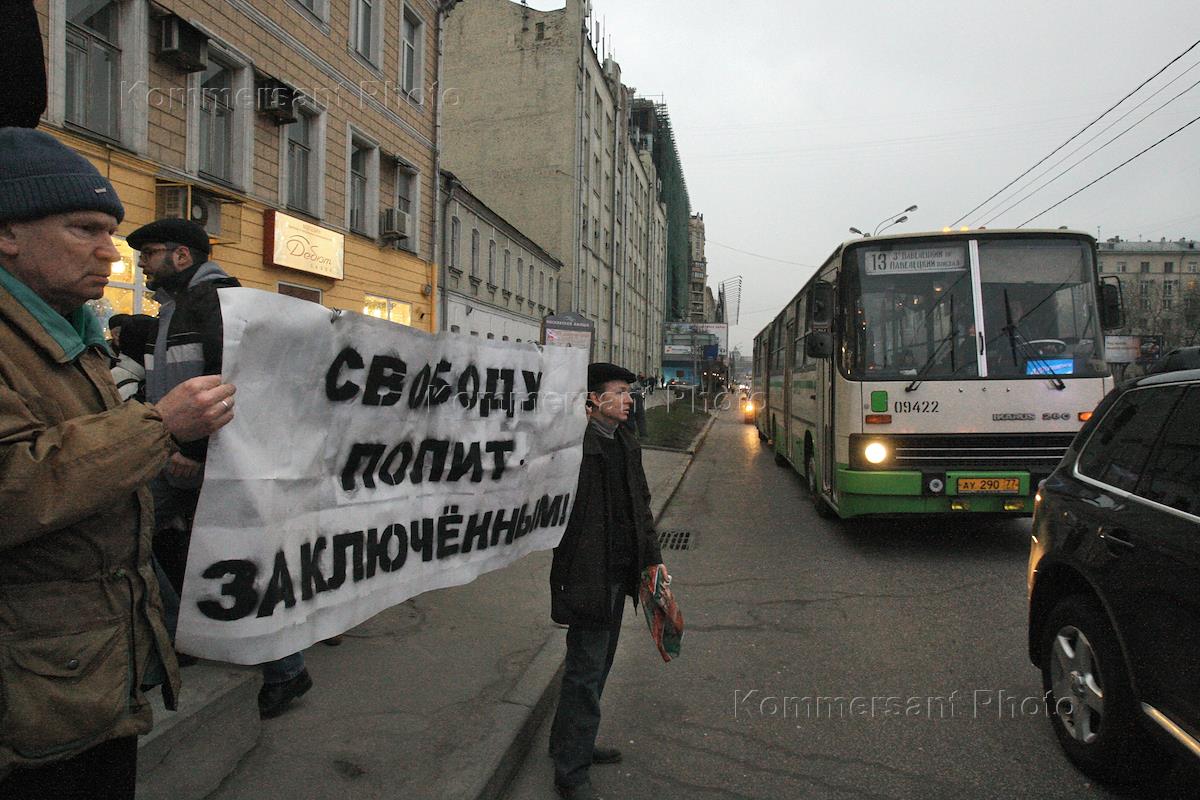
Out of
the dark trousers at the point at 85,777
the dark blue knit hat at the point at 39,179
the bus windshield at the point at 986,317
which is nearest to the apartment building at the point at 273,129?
the bus windshield at the point at 986,317

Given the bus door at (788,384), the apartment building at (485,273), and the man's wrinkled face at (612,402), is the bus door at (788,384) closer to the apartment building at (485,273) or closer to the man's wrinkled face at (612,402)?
the apartment building at (485,273)

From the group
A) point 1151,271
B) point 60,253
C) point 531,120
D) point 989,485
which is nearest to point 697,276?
point 1151,271

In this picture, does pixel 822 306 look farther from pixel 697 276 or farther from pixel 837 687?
pixel 697 276

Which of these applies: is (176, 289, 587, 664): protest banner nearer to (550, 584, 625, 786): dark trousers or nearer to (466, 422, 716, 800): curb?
(550, 584, 625, 786): dark trousers

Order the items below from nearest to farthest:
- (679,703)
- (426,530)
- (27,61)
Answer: (27,61), (426,530), (679,703)

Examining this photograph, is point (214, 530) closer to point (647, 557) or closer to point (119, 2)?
point (647, 557)

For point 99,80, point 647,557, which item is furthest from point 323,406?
point 99,80

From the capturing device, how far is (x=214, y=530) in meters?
2.09

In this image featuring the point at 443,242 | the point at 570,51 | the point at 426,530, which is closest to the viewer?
the point at 426,530

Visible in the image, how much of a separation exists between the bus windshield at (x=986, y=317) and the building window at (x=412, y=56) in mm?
14947

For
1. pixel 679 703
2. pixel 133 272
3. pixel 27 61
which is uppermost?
pixel 133 272

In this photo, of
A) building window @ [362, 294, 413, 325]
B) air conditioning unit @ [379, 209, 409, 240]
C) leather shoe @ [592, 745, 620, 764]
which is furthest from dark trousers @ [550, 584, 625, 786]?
air conditioning unit @ [379, 209, 409, 240]

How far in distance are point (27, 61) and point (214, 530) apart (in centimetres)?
118

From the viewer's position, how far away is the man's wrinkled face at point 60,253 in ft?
4.85
